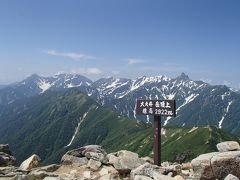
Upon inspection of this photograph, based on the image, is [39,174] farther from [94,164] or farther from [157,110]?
[157,110]

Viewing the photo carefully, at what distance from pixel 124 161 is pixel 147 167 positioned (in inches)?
178

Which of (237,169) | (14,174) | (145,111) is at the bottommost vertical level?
(14,174)

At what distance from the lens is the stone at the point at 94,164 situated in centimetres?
3299

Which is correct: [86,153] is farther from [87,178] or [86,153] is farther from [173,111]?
[173,111]

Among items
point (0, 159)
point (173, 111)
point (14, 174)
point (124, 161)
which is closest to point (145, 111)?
point (173, 111)

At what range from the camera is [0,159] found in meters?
40.4

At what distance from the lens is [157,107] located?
3362 centimetres

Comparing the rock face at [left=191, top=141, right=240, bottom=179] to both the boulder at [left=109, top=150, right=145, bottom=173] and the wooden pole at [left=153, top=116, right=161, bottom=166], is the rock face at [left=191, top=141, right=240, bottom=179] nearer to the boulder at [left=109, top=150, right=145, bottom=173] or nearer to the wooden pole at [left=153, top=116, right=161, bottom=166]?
the boulder at [left=109, top=150, right=145, bottom=173]

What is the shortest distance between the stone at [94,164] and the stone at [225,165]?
1115cm

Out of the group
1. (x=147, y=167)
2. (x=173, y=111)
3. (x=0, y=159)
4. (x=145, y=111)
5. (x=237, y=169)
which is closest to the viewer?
(x=237, y=169)

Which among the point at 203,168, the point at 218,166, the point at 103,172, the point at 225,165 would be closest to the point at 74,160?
the point at 103,172

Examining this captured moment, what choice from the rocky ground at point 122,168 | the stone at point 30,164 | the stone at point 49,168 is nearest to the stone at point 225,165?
the rocky ground at point 122,168

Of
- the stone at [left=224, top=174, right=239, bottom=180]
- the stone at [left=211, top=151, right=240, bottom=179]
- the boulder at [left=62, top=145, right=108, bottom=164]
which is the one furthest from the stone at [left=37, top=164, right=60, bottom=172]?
the stone at [left=224, top=174, right=239, bottom=180]

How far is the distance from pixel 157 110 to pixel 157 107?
0.90ft
